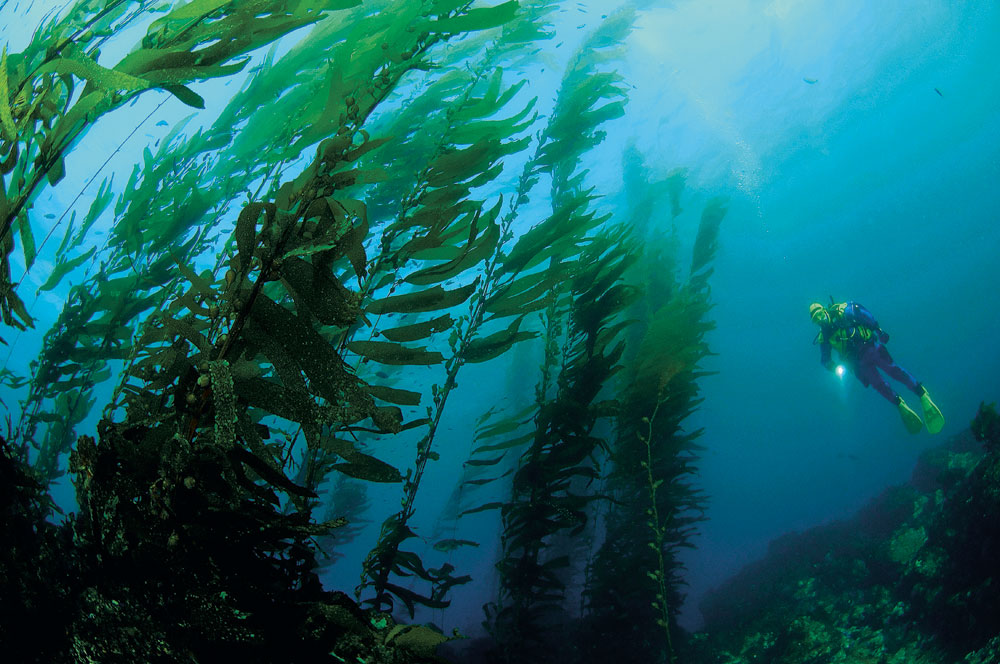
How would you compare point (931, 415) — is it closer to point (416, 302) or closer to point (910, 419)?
point (910, 419)

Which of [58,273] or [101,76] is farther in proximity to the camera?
[58,273]

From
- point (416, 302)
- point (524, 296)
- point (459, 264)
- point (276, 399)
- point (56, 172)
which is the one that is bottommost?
point (276, 399)

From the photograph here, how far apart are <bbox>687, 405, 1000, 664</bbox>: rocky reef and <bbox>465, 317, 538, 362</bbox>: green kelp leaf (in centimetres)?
540

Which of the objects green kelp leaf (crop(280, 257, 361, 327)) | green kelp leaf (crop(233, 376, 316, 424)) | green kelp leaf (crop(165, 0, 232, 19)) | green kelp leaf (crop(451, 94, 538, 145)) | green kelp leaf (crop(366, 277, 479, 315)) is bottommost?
green kelp leaf (crop(233, 376, 316, 424))

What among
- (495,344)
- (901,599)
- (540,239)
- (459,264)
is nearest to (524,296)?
(495,344)

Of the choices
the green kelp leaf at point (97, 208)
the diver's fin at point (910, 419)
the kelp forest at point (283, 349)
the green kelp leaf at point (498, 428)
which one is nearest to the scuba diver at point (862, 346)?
the diver's fin at point (910, 419)

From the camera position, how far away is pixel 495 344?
231cm

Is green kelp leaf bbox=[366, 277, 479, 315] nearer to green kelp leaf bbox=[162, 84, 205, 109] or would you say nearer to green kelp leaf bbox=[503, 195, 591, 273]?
green kelp leaf bbox=[162, 84, 205, 109]

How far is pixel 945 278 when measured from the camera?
45062 mm

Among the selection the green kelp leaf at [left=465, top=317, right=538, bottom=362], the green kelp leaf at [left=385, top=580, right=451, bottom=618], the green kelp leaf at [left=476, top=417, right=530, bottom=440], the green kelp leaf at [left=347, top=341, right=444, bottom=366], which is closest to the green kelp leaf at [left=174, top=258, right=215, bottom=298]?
the green kelp leaf at [left=347, top=341, right=444, bottom=366]

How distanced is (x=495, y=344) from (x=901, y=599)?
355 inches

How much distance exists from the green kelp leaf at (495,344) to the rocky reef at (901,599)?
5399 millimetres

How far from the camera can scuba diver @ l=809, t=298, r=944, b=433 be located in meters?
8.38

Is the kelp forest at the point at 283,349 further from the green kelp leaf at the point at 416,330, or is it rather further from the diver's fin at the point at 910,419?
the diver's fin at the point at 910,419
